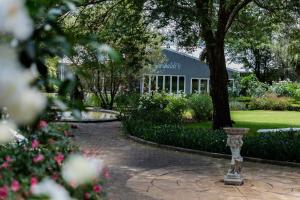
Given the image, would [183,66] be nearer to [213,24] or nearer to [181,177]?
[213,24]

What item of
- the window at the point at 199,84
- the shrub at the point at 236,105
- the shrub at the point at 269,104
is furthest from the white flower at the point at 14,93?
the window at the point at 199,84

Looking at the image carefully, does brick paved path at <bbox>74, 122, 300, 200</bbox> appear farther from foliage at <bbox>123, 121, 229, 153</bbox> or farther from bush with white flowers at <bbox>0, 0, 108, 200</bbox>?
bush with white flowers at <bbox>0, 0, 108, 200</bbox>

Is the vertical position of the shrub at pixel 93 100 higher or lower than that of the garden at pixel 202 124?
higher

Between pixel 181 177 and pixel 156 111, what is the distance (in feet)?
28.4

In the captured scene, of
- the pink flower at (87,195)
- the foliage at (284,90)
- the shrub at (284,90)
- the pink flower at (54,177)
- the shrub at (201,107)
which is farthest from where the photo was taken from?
the shrub at (284,90)

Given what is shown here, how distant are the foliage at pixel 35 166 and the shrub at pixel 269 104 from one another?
28.5 m

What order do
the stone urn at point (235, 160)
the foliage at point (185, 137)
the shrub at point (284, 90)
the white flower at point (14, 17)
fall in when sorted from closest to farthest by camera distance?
1. the white flower at point (14, 17)
2. the stone urn at point (235, 160)
3. the foliage at point (185, 137)
4. the shrub at point (284, 90)

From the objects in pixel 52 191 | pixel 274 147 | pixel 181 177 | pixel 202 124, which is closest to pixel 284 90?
pixel 202 124

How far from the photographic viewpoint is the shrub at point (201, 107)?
2322cm

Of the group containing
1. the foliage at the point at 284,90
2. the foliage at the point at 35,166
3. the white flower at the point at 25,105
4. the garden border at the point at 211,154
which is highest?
the foliage at the point at 284,90

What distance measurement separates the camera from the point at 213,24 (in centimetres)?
1653

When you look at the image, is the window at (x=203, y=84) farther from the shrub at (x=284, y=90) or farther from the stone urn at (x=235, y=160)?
the stone urn at (x=235, y=160)

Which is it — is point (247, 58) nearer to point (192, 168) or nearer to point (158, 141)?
point (158, 141)

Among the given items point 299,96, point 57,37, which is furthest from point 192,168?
point 299,96
